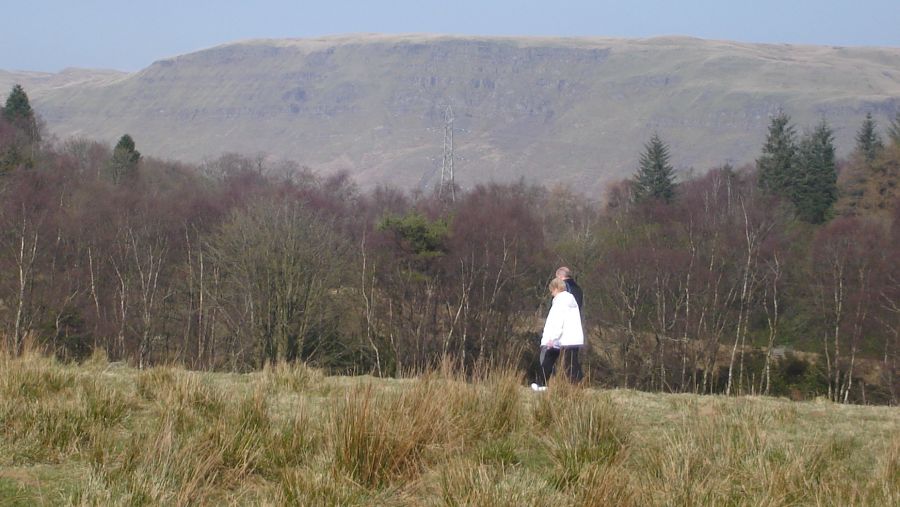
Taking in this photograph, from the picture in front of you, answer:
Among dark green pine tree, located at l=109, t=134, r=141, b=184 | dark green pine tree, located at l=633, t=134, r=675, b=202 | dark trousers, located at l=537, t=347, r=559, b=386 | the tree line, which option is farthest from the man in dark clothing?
dark green pine tree, located at l=633, t=134, r=675, b=202

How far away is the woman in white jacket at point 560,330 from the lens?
1025 cm

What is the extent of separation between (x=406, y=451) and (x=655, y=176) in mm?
69872

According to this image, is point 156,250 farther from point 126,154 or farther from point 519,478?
point 519,478

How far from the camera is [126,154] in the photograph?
226ft

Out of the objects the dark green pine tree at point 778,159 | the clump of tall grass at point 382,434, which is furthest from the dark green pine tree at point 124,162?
the clump of tall grass at point 382,434

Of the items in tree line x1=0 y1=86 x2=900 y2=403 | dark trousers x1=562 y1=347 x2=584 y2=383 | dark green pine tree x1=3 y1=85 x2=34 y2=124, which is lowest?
tree line x1=0 y1=86 x2=900 y2=403

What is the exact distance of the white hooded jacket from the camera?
1026cm

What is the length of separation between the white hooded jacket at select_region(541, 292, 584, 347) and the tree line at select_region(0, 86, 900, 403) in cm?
2491

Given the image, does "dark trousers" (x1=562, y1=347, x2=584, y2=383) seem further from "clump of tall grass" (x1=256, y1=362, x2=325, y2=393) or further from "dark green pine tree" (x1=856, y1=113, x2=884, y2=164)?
"dark green pine tree" (x1=856, y1=113, x2=884, y2=164)

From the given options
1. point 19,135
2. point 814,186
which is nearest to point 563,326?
point 19,135

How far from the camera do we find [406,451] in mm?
5191

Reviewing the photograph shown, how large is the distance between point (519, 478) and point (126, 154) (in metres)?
69.9

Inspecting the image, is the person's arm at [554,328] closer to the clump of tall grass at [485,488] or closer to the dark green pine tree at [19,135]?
the clump of tall grass at [485,488]

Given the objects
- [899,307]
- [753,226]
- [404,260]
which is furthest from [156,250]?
[899,307]
